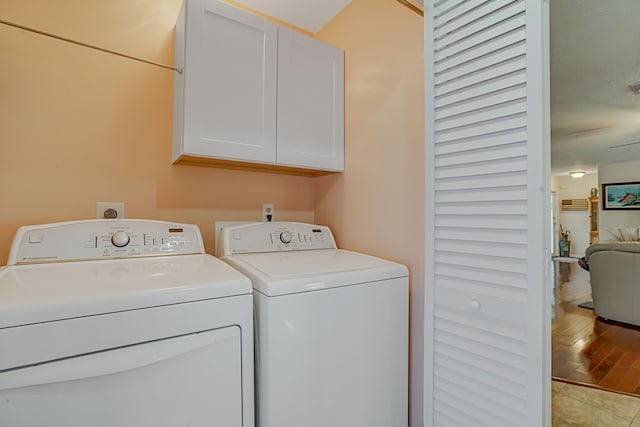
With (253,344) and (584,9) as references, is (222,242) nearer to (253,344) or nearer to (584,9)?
(253,344)

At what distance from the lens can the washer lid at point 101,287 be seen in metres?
0.73

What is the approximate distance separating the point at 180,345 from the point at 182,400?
16cm

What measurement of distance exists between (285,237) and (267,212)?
1.03ft

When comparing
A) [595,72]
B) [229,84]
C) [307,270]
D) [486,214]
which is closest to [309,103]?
[229,84]

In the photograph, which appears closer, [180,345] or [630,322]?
[180,345]

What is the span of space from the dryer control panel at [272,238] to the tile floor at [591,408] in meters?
1.68

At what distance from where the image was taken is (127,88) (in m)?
1.52

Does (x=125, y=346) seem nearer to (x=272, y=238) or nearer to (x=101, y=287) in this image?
(x=101, y=287)

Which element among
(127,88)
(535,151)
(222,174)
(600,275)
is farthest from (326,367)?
(600,275)

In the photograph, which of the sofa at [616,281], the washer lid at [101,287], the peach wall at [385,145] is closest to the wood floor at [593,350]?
the sofa at [616,281]

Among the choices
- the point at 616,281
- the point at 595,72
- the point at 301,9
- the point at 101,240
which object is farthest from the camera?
the point at 616,281

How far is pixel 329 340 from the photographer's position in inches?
42.7

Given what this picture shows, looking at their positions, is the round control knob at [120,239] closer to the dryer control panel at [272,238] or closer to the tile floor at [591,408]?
the dryer control panel at [272,238]

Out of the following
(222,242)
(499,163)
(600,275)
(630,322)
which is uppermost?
(499,163)
